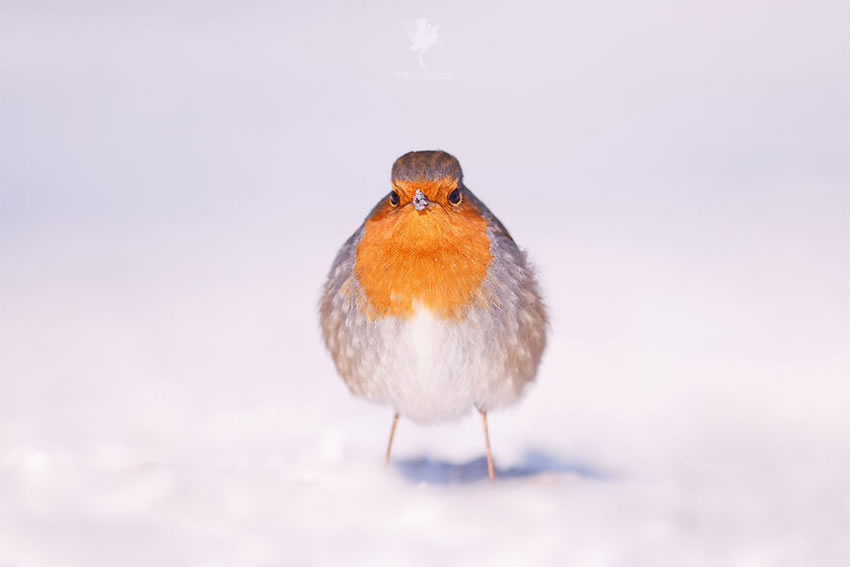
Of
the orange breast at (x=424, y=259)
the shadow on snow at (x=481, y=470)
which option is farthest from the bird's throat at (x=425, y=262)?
the shadow on snow at (x=481, y=470)

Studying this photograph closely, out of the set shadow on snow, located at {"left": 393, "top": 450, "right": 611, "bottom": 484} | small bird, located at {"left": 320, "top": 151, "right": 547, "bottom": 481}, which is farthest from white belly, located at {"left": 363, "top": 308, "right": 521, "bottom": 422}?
shadow on snow, located at {"left": 393, "top": 450, "right": 611, "bottom": 484}

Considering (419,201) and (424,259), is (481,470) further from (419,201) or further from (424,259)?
(419,201)

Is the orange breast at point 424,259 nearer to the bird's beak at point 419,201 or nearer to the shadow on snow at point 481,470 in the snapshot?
the bird's beak at point 419,201

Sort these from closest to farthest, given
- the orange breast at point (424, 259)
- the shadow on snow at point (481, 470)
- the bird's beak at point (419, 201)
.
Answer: the bird's beak at point (419, 201)
the orange breast at point (424, 259)
the shadow on snow at point (481, 470)

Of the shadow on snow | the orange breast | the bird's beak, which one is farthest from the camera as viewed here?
the shadow on snow

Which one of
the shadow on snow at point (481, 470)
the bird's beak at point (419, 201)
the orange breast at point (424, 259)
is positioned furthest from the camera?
the shadow on snow at point (481, 470)

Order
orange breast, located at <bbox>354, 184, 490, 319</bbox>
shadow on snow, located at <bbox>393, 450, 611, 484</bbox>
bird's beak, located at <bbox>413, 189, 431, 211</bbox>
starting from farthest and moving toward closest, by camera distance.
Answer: shadow on snow, located at <bbox>393, 450, 611, 484</bbox> → orange breast, located at <bbox>354, 184, 490, 319</bbox> → bird's beak, located at <bbox>413, 189, 431, 211</bbox>

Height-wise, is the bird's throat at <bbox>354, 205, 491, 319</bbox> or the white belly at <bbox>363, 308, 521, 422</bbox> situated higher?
the bird's throat at <bbox>354, 205, 491, 319</bbox>

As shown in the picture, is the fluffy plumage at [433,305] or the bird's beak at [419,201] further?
the fluffy plumage at [433,305]

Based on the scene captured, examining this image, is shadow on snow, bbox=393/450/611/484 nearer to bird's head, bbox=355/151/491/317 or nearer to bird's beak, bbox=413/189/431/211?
bird's head, bbox=355/151/491/317
